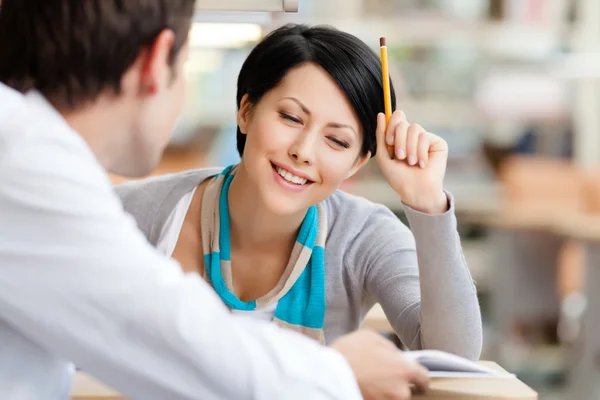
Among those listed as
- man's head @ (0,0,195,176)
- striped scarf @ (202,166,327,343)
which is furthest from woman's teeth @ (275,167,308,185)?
man's head @ (0,0,195,176)

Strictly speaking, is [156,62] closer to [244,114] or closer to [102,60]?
[102,60]

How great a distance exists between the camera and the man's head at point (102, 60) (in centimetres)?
87

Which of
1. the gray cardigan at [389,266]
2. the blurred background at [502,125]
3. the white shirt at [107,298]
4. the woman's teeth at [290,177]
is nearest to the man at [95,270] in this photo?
the white shirt at [107,298]

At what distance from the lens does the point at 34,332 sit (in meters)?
0.82

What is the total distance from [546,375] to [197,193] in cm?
334

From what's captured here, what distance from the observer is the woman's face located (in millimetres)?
1333

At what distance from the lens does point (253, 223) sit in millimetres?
1429

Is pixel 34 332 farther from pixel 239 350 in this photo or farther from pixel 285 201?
pixel 285 201

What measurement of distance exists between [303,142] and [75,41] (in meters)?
0.51

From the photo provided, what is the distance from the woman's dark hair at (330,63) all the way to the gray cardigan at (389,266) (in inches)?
5.6

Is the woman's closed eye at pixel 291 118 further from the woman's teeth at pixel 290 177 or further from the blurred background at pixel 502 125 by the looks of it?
the blurred background at pixel 502 125

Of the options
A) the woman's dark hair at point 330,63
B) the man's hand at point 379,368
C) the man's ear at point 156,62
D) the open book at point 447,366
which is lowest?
the open book at point 447,366

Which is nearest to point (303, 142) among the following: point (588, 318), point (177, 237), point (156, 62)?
point (177, 237)

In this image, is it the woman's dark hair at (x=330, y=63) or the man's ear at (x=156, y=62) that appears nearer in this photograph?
the man's ear at (x=156, y=62)
